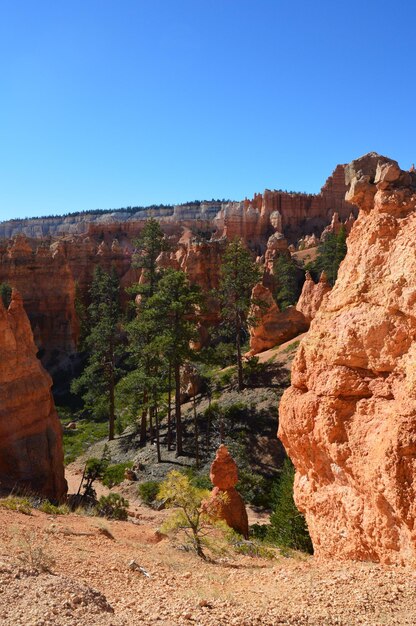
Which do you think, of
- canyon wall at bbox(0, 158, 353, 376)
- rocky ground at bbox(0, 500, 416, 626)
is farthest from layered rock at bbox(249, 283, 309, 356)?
rocky ground at bbox(0, 500, 416, 626)

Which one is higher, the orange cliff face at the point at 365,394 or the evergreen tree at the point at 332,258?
the evergreen tree at the point at 332,258

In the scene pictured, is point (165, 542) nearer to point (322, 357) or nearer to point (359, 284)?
point (322, 357)

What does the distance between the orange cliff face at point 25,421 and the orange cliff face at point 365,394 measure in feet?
35.4

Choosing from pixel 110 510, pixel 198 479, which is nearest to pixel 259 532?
pixel 198 479

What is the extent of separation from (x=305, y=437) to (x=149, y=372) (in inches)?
783

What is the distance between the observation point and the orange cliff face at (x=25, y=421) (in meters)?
16.2

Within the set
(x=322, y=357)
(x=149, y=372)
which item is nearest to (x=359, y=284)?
(x=322, y=357)

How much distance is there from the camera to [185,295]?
25.6 m

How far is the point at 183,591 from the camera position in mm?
7664

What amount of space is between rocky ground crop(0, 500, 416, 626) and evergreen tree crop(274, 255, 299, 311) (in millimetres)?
39006

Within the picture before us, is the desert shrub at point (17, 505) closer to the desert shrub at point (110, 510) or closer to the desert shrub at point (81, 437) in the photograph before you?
the desert shrub at point (110, 510)

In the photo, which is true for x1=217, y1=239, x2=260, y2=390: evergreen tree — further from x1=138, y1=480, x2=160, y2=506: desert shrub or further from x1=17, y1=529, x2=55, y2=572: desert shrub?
x1=17, y1=529, x2=55, y2=572: desert shrub

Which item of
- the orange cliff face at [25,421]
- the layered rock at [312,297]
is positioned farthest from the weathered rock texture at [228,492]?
the layered rock at [312,297]

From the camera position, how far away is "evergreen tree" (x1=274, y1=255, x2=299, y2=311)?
4899 cm
